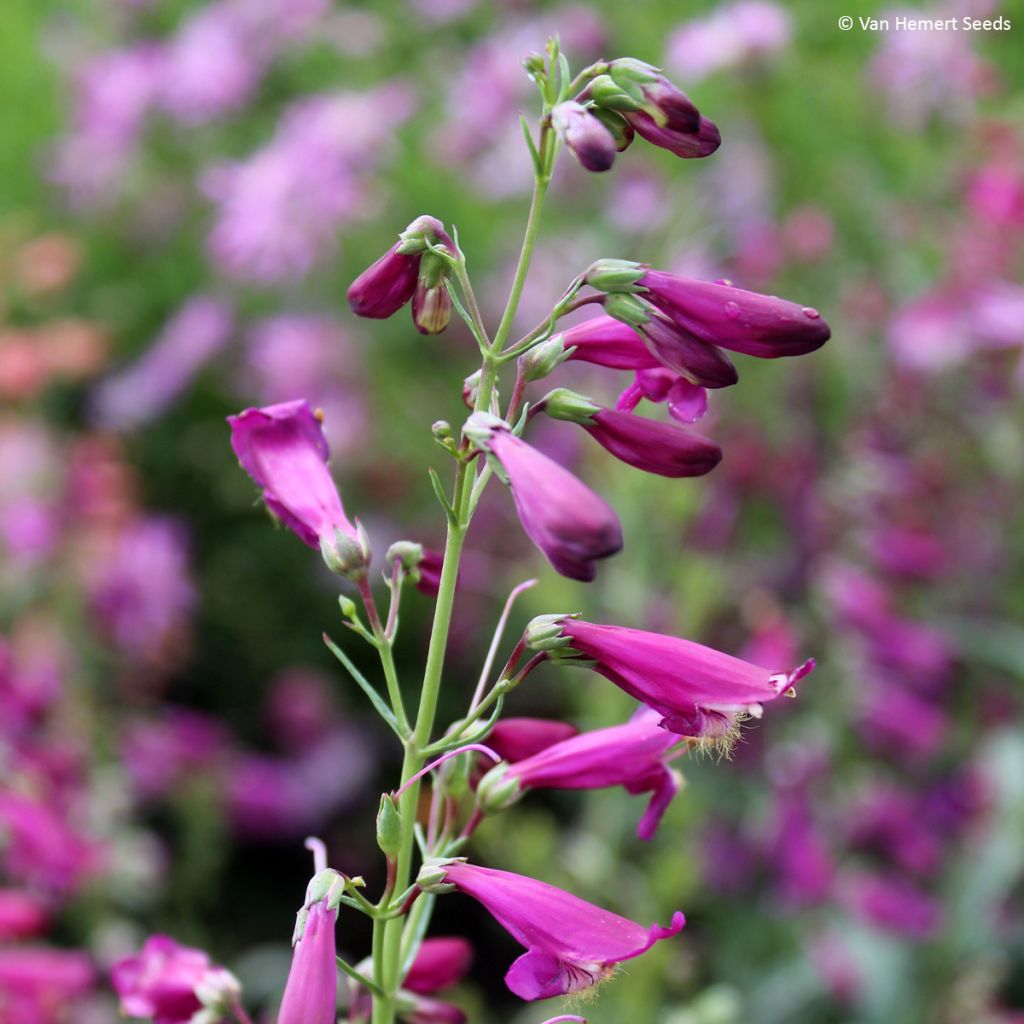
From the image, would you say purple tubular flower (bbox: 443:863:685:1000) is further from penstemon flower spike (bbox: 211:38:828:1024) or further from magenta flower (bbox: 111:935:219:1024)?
magenta flower (bbox: 111:935:219:1024)

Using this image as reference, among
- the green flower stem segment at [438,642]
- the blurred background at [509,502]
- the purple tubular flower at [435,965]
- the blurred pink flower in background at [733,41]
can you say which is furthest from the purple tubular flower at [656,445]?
the blurred pink flower in background at [733,41]

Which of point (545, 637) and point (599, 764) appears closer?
point (545, 637)

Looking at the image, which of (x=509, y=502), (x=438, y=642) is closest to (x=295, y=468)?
(x=438, y=642)

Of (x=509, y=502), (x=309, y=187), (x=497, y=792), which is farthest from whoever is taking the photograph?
(x=309, y=187)

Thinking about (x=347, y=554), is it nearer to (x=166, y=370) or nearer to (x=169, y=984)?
(x=169, y=984)

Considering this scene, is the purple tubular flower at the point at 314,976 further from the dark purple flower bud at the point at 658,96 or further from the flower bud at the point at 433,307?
the dark purple flower bud at the point at 658,96

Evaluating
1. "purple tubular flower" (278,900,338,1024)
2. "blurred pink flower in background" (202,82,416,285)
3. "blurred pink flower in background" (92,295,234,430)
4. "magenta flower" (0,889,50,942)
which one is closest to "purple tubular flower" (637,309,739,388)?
"purple tubular flower" (278,900,338,1024)
